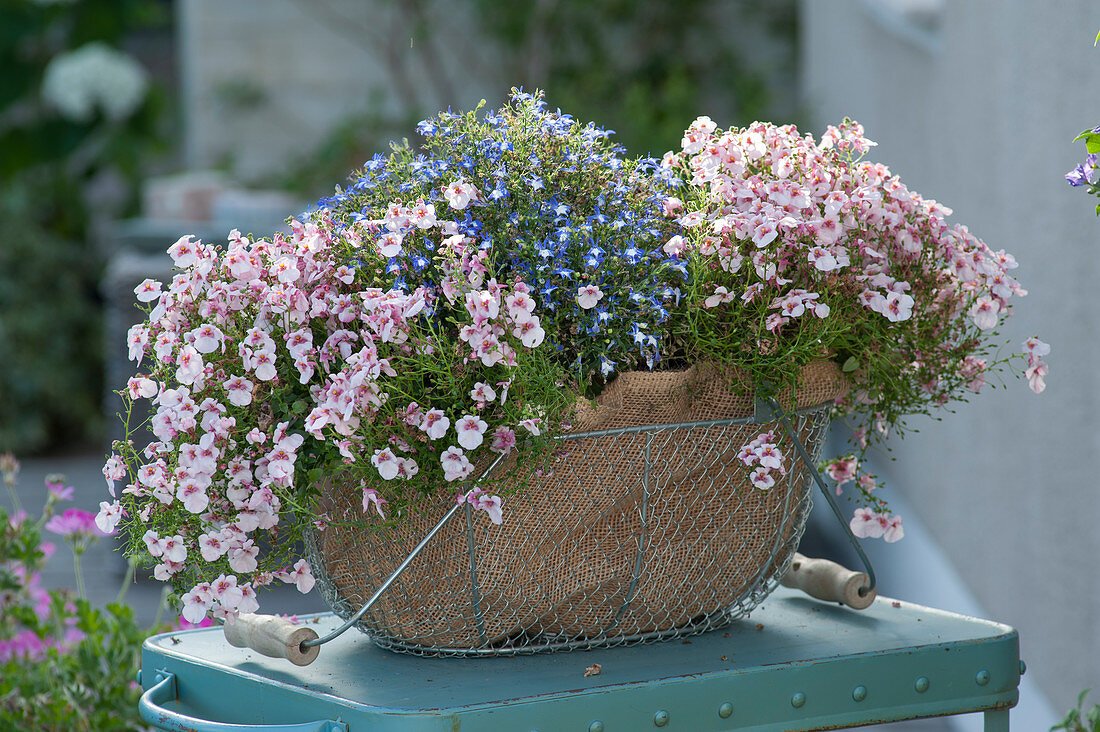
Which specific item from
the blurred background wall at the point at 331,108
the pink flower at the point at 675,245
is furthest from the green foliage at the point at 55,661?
the blurred background wall at the point at 331,108

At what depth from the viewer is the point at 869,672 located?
3.39 ft

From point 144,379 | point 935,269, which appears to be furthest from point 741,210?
point 144,379

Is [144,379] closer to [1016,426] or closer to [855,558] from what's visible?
[1016,426]

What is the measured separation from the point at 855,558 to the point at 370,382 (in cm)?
276

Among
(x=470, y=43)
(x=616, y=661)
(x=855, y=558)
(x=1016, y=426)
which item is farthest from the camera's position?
(x=470, y=43)

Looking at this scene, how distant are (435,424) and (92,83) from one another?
512 centimetres

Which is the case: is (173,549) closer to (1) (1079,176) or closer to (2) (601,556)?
(2) (601,556)

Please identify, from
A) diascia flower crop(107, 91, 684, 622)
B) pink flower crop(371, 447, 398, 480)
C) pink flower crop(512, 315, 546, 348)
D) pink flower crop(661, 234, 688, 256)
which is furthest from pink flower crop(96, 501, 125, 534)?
pink flower crop(661, 234, 688, 256)

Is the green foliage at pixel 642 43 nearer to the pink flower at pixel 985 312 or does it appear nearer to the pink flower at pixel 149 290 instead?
the pink flower at pixel 985 312

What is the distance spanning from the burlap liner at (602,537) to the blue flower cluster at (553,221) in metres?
0.05

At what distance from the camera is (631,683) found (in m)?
0.96

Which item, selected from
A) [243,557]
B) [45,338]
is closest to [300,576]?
[243,557]

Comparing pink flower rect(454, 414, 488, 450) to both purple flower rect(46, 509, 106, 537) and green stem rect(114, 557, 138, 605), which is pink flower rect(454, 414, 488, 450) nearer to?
green stem rect(114, 557, 138, 605)

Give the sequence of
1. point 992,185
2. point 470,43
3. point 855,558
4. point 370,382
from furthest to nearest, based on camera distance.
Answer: point 470,43, point 855,558, point 992,185, point 370,382
